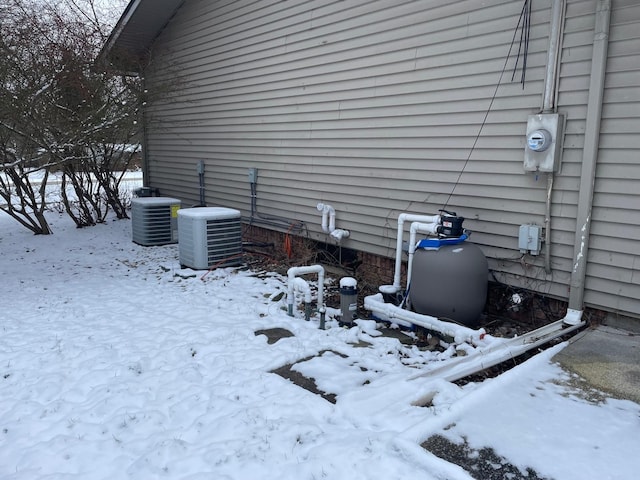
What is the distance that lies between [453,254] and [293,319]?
159cm

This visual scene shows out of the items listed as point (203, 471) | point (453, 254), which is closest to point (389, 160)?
point (453, 254)

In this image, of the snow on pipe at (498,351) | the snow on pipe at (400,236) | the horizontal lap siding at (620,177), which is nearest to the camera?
the snow on pipe at (498,351)

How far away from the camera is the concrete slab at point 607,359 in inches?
118

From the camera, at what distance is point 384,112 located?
5.64 metres

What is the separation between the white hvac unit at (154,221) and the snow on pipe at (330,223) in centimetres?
315

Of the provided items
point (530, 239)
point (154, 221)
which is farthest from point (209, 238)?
point (530, 239)

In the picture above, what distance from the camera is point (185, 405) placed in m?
3.19

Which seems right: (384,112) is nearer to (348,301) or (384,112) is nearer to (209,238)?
(348,301)

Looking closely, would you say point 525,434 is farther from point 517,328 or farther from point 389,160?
point 389,160

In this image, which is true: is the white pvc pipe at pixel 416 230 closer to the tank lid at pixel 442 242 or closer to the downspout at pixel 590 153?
the tank lid at pixel 442 242

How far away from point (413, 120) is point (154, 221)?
5.02 metres

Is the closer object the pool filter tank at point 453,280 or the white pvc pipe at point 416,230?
the pool filter tank at point 453,280

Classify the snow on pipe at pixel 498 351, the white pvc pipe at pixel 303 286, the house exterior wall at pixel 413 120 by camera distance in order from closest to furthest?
the snow on pipe at pixel 498 351 < the house exterior wall at pixel 413 120 < the white pvc pipe at pixel 303 286

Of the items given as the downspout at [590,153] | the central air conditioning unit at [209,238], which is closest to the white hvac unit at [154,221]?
the central air conditioning unit at [209,238]
